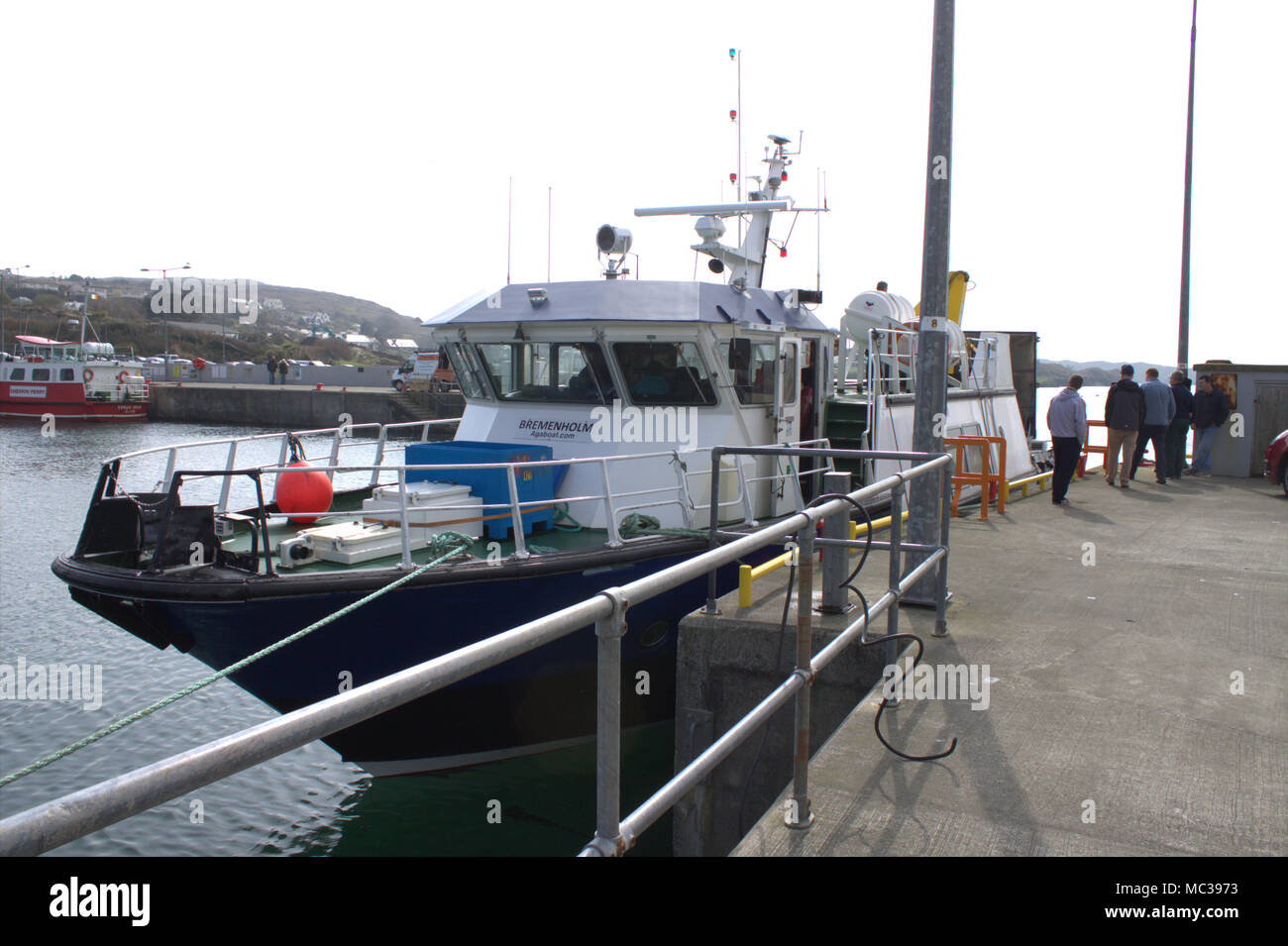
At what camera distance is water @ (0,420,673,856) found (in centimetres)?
720

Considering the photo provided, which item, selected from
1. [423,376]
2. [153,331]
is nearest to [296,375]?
[423,376]

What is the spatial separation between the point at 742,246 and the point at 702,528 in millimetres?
4944

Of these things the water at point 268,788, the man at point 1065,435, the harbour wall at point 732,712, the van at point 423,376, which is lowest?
the water at point 268,788

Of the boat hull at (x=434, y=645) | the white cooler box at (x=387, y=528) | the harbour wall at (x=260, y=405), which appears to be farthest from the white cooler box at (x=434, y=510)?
the harbour wall at (x=260, y=405)

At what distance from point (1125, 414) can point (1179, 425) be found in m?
2.16

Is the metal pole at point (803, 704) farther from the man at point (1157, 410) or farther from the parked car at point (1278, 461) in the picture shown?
the parked car at point (1278, 461)

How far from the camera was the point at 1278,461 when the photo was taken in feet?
42.7

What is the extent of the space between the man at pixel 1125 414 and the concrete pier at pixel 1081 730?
537cm

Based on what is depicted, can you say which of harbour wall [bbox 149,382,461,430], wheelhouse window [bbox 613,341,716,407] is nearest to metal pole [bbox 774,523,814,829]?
wheelhouse window [bbox 613,341,716,407]

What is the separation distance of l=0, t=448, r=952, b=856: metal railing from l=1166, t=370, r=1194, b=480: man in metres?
12.2

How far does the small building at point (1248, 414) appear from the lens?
579 inches

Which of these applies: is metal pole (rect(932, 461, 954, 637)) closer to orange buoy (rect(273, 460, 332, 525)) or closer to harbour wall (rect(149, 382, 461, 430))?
orange buoy (rect(273, 460, 332, 525))
